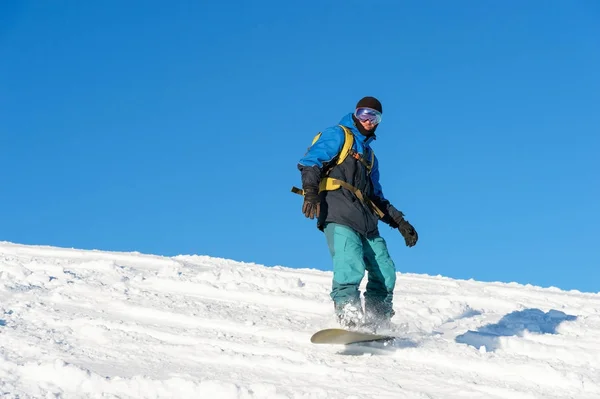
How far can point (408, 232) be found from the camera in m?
7.43

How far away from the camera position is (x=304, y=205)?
6250 millimetres

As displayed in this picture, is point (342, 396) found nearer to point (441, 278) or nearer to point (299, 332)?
point (299, 332)

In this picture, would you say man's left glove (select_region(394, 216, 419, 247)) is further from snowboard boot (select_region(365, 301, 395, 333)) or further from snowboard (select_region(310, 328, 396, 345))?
snowboard (select_region(310, 328, 396, 345))

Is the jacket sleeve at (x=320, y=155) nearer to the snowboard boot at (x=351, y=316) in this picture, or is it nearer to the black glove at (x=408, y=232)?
the snowboard boot at (x=351, y=316)

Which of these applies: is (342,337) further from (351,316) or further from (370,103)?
(370,103)

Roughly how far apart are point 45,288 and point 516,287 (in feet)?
23.6

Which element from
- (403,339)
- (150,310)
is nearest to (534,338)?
(403,339)

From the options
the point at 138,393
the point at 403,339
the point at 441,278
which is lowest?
the point at 138,393

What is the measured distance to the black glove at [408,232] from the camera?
24.3 ft

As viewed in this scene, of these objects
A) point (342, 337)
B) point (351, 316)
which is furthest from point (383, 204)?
point (342, 337)

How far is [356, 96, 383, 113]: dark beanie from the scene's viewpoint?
6.83m

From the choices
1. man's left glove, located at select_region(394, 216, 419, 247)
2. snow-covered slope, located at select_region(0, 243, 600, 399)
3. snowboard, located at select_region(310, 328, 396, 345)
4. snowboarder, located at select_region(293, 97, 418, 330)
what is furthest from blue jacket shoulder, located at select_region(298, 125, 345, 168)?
snow-covered slope, located at select_region(0, 243, 600, 399)

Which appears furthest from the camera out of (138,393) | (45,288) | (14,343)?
(45,288)

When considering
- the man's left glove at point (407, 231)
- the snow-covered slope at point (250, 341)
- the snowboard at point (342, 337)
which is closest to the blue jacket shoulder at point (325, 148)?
the man's left glove at point (407, 231)
